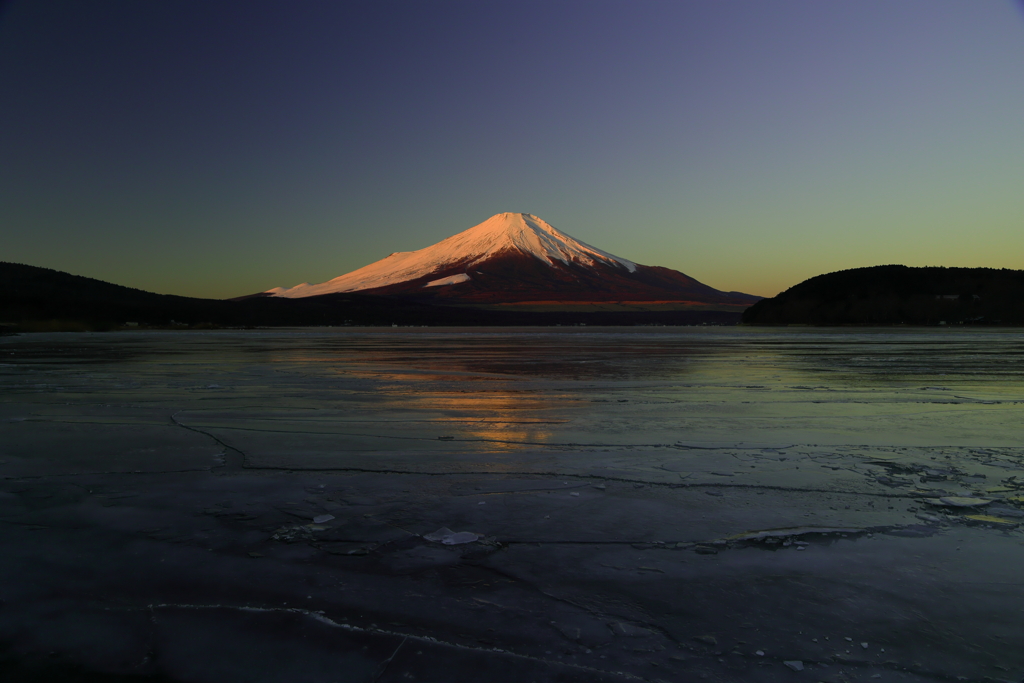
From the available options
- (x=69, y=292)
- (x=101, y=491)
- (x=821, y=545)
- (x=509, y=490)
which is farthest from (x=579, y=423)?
(x=69, y=292)

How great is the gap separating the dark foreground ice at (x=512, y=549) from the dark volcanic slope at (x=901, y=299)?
13855cm

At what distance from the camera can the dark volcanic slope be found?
126000mm

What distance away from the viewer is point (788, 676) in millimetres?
2760

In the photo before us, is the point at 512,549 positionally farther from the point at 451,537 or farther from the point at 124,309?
the point at 124,309

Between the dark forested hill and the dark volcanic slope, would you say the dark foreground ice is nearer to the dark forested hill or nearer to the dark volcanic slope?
the dark forested hill

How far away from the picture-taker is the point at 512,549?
423cm

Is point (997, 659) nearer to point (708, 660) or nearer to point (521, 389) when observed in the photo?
point (708, 660)

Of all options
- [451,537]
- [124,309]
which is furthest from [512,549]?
[124,309]

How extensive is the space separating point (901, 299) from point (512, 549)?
500ft

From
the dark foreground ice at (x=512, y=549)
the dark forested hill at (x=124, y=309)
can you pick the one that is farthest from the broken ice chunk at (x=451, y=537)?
the dark forested hill at (x=124, y=309)

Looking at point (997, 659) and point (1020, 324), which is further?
point (1020, 324)

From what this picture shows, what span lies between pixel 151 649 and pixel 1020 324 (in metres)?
147

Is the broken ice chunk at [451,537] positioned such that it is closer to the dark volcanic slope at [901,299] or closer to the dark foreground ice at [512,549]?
the dark foreground ice at [512,549]

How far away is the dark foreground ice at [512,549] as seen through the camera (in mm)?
2939
